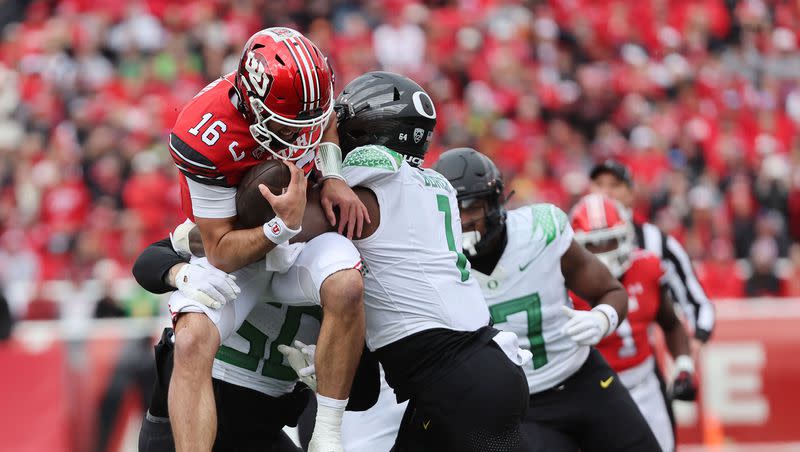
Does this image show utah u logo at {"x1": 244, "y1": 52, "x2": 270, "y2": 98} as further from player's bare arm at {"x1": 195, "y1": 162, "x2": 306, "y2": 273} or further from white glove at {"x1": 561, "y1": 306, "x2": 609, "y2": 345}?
white glove at {"x1": 561, "y1": 306, "x2": 609, "y2": 345}

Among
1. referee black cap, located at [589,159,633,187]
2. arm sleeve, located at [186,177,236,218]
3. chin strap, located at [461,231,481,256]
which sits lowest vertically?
referee black cap, located at [589,159,633,187]

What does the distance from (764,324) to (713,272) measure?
270cm

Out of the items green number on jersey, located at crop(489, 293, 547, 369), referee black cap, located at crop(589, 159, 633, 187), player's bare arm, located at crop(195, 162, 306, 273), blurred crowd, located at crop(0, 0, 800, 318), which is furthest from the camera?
blurred crowd, located at crop(0, 0, 800, 318)

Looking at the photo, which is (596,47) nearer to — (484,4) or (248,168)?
(484,4)

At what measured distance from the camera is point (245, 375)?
4.22 metres

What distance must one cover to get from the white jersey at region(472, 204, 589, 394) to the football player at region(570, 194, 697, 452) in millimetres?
934

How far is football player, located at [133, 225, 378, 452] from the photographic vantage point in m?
4.21

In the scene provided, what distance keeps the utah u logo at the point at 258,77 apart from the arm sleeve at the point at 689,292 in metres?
3.16

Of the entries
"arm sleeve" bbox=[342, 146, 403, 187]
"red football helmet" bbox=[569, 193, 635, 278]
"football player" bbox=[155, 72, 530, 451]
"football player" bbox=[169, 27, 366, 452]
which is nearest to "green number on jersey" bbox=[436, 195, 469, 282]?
"football player" bbox=[155, 72, 530, 451]

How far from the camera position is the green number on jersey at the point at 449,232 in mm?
4160

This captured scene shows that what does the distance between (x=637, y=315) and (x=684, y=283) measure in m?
0.54

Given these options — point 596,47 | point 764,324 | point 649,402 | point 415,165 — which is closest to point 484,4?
point 596,47

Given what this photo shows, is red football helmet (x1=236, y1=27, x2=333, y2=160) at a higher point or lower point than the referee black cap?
higher

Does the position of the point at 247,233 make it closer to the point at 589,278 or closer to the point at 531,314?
the point at 531,314
